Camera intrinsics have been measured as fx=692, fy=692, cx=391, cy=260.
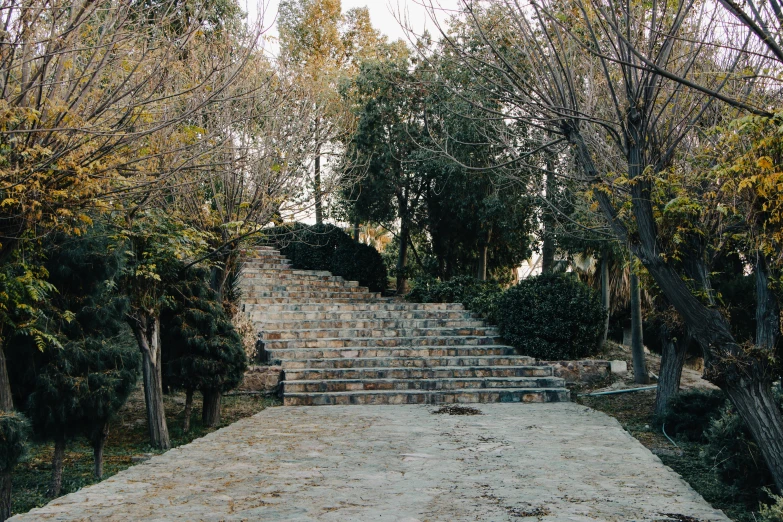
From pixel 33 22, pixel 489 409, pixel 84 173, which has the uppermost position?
pixel 33 22

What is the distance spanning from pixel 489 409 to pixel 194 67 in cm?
722

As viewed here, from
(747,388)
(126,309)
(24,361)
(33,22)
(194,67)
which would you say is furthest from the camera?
(194,67)

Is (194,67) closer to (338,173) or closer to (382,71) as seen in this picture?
(338,173)

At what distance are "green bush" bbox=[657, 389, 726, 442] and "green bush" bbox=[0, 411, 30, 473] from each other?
8006 millimetres

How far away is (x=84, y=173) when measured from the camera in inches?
207

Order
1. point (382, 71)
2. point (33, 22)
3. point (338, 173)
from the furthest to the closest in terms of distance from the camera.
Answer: point (382, 71) < point (338, 173) < point (33, 22)

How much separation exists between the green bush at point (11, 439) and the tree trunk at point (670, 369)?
8.51m

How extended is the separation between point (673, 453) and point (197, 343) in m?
6.76

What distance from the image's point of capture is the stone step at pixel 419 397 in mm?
12125

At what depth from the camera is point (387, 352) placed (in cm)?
1441

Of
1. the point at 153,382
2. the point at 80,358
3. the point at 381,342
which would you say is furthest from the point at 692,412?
the point at 80,358

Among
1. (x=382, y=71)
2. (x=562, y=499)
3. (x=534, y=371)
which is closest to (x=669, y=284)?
(x=562, y=499)

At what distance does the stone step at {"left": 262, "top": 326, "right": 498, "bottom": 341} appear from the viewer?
15227 mm

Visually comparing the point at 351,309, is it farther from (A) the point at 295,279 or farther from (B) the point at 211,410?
(B) the point at 211,410
